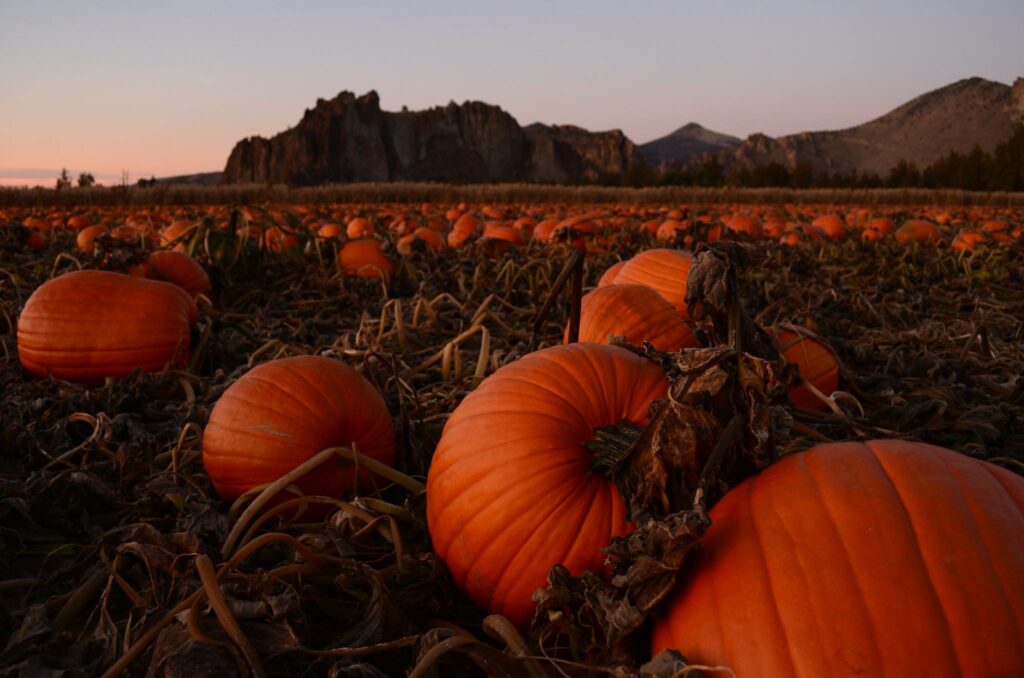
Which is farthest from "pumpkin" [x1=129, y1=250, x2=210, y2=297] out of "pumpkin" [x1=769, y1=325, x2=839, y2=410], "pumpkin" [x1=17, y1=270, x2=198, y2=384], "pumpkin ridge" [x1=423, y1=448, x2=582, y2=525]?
"pumpkin" [x1=769, y1=325, x2=839, y2=410]

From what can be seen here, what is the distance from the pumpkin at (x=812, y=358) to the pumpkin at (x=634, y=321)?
0.42 m

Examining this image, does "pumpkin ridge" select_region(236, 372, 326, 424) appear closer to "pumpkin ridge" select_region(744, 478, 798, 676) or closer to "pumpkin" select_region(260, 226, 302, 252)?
"pumpkin ridge" select_region(744, 478, 798, 676)

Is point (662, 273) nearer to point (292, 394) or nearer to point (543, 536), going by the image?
point (292, 394)

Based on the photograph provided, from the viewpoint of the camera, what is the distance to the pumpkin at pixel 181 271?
13.4 ft

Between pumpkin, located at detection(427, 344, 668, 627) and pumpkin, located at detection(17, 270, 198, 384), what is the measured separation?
2122mm

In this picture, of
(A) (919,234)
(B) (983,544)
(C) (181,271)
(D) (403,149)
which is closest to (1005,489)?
(B) (983,544)

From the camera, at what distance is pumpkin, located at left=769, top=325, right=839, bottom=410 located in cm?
263

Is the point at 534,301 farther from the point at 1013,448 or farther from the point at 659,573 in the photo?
the point at 659,573

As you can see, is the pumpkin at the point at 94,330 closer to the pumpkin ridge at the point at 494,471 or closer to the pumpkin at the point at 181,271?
the pumpkin at the point at 181,271

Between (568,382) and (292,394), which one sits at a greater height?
(568,382)

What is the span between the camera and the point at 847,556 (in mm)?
1053

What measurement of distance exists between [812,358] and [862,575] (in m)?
1.82

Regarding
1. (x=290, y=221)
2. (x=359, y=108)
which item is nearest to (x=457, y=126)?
(x=359, y=108)

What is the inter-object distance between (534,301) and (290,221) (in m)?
3.70
